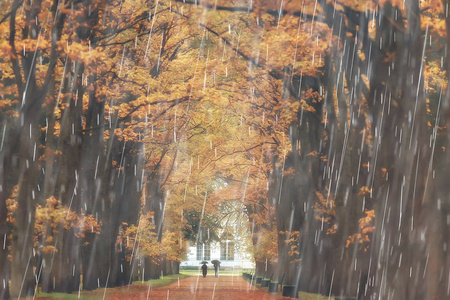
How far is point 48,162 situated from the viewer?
920 inches

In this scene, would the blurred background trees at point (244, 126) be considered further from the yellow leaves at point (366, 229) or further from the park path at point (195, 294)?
the park path at point (195, 294)

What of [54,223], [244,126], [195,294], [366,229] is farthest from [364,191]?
[195,294]

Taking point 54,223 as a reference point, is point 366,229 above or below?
above

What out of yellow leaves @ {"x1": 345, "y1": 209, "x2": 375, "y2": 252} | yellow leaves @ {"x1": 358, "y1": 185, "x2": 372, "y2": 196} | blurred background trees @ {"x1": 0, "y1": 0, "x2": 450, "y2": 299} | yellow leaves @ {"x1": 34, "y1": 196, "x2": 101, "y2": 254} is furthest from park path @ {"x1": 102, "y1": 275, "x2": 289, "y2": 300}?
yellow leaves @ {"x1": 345, "y1": 209, "x2": 375, "y2": 252}

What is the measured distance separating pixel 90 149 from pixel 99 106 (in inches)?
62.4

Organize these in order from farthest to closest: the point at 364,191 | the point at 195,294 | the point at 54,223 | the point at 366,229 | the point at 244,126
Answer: the point at 195,294
the point at 244,126
the point at 54,223
the point at 364,191
the point at 366,229

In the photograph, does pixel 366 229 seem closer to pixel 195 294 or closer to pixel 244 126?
pixel 244 126

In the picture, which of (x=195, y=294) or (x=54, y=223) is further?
(x=195, y=294)

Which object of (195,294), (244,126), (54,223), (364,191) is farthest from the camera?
(195,294)

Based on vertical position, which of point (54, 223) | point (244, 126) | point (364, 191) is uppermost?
point (244, 126)

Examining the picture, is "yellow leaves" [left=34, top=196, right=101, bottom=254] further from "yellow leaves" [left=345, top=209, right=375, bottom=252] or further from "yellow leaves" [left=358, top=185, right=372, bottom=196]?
"yellow leaves" [left=345, top=209, right=375, bottom=252]

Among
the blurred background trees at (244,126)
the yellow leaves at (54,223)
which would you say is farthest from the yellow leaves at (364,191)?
the yellow leaves at (54,223)

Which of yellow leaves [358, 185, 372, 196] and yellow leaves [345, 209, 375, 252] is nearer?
yellow leaves [345, 209, 375, 252]

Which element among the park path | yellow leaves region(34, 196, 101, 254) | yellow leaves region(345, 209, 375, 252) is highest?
yellow leaves region(345, 209, 375, 252)
